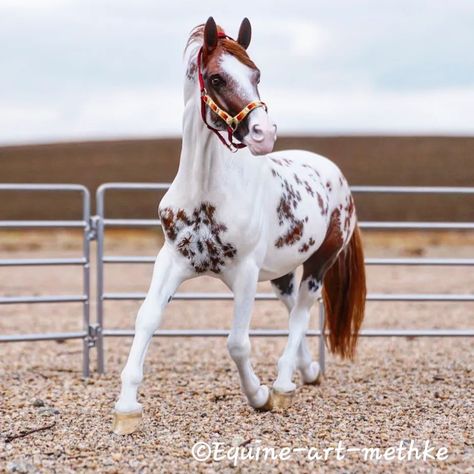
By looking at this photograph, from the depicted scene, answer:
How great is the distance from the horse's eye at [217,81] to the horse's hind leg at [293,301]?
1.76 m

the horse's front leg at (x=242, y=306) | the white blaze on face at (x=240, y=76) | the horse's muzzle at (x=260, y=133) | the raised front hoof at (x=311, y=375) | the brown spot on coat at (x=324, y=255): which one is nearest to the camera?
the horse's muzzle at (x=260, y=133)

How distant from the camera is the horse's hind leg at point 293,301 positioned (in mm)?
5434

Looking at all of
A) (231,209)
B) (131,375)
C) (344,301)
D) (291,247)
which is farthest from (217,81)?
(344,301)

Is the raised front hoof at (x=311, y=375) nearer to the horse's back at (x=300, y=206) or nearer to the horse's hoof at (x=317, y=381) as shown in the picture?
the horse's hoof at (x=317, y=381)

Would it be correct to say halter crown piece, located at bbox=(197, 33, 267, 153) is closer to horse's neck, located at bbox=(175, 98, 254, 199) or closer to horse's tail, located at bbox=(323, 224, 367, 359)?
horse's neck, located at bbox=(175, 98, 254, 199)

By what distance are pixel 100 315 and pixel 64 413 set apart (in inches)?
62.0

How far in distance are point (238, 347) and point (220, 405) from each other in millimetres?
798

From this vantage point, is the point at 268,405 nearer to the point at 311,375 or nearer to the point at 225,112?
the point at 311,375

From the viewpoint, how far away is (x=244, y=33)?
4.21 meters

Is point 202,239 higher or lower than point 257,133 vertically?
lower

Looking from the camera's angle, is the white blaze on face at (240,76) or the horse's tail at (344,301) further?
the horse's tail at (344,301)

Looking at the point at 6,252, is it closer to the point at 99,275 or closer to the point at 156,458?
the point at 99,275

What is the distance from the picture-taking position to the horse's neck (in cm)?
424

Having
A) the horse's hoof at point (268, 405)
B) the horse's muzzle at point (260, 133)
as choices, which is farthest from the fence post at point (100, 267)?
the horse's muzzle at point (260, 133)
